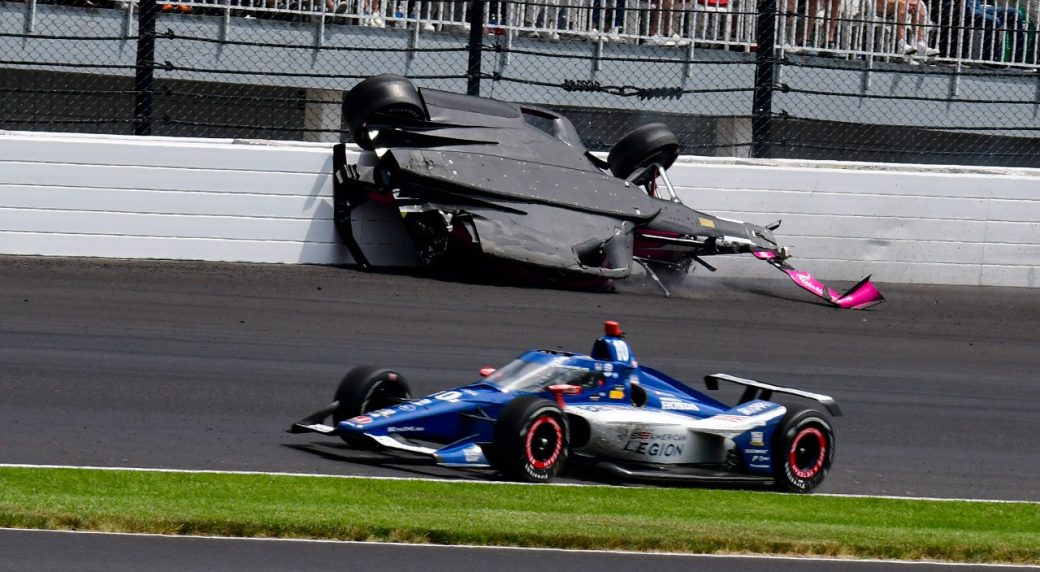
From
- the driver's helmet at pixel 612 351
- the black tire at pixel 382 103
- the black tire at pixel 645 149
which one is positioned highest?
the black tire at pixel 382 103

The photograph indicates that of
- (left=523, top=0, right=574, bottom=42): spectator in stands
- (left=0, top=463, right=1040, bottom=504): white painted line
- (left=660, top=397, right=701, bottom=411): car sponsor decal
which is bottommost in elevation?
(left=0, top=463, right=1040, bottom=504): white painted line

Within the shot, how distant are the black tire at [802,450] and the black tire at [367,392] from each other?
7.16ft

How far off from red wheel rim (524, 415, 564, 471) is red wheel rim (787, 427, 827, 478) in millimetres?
1490

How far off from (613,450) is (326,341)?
3634mm

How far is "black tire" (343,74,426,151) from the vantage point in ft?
48.1

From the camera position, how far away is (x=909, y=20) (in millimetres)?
18438

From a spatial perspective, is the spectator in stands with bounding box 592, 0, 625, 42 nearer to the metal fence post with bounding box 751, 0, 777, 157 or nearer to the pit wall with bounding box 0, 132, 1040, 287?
the metal fence post with bounding box 751, 0, 777, 157

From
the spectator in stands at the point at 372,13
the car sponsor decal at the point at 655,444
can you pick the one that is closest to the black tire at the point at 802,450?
the car sponsor decal at the point at 655,444

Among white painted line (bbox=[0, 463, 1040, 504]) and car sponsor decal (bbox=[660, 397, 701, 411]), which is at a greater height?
car sponsor decal (bbox=[660, 397, 701, 411])

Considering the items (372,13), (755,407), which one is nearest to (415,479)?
(755,407)

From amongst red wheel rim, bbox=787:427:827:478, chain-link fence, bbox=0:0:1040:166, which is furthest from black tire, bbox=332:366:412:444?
chain-link fence, bbox=0:0:1040:166

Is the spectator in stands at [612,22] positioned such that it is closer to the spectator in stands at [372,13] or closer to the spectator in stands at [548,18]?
the spectator in stands at [548,18]

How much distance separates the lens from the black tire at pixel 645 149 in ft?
50.7

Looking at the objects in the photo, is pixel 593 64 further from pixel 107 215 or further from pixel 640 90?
pixel 107 215
